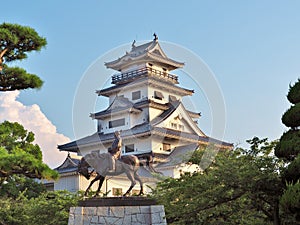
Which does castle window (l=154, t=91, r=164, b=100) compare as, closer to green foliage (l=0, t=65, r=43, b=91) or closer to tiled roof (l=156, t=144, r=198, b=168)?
tiled roof (l=156, t=144, r=198, b=168)

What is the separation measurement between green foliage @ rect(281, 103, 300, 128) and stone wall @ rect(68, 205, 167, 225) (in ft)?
11.9

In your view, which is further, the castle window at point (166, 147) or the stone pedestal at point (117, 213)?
the castle window at point (166, 147)

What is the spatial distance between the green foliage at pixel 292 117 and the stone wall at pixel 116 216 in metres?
3.62

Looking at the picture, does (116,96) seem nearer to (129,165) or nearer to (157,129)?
(157,129)

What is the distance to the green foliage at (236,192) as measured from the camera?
826 centimetres

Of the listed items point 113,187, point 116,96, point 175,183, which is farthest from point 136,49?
point 175,183

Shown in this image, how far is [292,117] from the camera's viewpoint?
789 cm

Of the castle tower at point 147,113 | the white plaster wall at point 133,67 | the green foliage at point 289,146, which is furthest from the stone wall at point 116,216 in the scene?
the white plaster wall at point 133,67

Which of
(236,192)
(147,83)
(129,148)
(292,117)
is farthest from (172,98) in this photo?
(292,117)

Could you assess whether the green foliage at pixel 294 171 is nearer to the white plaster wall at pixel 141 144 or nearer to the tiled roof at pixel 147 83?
the white plaster wall at pixel 141 144

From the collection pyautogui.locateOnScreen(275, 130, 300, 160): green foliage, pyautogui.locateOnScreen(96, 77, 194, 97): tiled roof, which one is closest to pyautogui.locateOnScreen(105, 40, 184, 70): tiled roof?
pyautogui.locateOnScreen(96, 77, 194, 97): tiled roof

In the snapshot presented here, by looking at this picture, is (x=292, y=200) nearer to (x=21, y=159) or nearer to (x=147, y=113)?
(x=21, y=159)

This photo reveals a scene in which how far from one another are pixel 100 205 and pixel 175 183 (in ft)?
7.45

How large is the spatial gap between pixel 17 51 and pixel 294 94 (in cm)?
643
